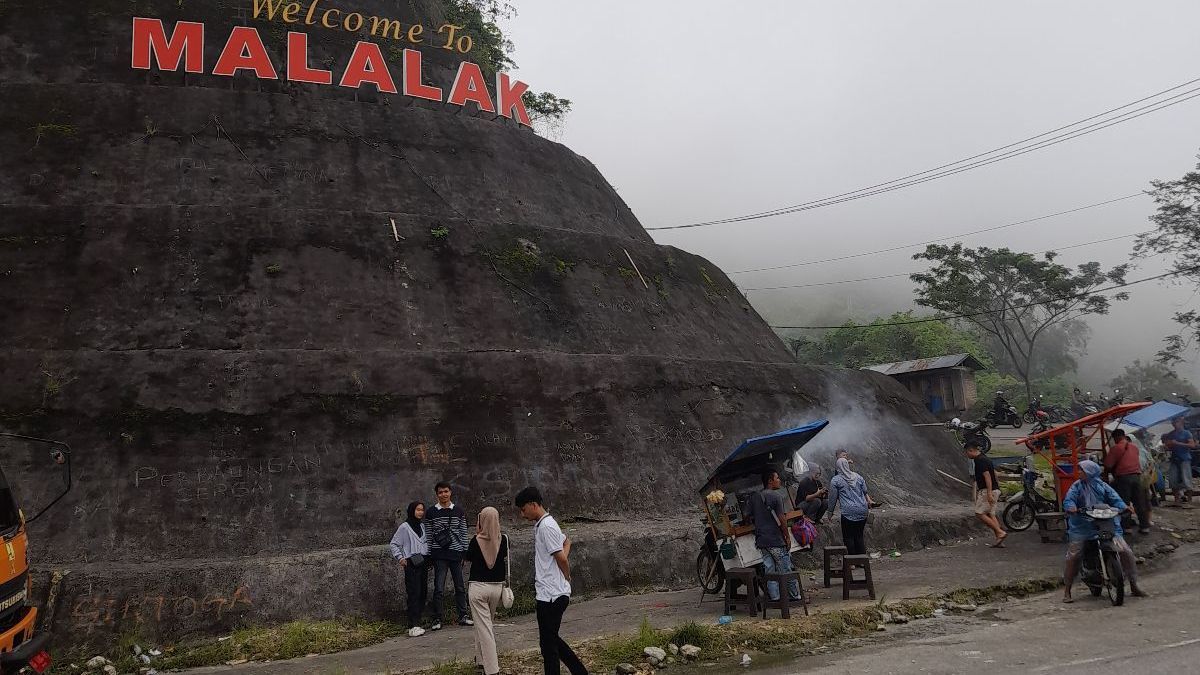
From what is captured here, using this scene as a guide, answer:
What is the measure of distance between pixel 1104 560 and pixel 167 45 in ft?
72.9

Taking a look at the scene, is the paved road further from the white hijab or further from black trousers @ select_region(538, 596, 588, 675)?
the white hijab

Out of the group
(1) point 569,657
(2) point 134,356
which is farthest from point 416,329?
(1) point 569,657

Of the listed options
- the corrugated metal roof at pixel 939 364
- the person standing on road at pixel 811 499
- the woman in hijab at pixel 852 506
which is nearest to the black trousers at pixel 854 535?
the woman in hijab at pixel 852 506

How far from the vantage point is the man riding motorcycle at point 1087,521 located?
9352mm

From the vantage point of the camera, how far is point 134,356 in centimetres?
1227

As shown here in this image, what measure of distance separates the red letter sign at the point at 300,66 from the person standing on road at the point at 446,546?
47.0 ft

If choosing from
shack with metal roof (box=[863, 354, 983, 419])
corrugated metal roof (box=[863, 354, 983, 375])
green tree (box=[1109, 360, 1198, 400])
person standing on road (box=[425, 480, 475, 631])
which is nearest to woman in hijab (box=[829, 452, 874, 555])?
person standing on road (box=[425, 480, 475, 631])

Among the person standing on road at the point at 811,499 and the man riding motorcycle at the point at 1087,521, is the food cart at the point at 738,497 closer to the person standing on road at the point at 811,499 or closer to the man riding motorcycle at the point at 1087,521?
the person standing on road at the point at 811,499

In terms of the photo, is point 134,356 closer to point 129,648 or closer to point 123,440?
point 123,440

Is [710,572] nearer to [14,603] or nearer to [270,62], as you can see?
[14,603]

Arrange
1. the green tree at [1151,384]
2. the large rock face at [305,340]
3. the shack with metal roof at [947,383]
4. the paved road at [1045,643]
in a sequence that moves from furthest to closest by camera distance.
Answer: the green tree at [1151,384], the shack with metal roof at [947,383], the large rock face at [305,340], the paved road at [1045,643]

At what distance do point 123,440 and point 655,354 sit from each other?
32.9ft

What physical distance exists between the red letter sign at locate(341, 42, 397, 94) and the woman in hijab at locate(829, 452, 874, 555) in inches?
646

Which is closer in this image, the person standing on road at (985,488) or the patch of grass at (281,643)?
the patch of grass at (281,643)
